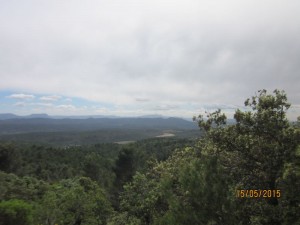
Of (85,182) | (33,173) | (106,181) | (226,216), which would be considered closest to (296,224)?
Answer: (226,216)

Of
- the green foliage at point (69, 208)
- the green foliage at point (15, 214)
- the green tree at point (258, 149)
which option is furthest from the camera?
the green foliage at point (69, 208)

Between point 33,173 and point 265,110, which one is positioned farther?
point 33,173

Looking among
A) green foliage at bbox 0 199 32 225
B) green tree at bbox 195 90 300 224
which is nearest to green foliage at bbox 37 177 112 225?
green foliage at bbox 0 199 32 225

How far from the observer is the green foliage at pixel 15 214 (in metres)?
24.5

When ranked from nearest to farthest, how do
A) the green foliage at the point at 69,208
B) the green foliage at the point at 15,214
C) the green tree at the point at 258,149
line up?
the green tree at the point at 258,149
the green foliage at the point at 15,214
the green foliage at the point at 69,208

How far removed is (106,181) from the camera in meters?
62.1

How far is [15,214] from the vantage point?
24656mm

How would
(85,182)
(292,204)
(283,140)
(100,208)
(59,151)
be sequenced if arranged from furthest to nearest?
(59,151)
(85,182)
(100,208)
(283,140)
(292,204)

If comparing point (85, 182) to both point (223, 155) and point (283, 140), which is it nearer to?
point (223, 155)

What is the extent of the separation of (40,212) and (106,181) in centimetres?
3718
